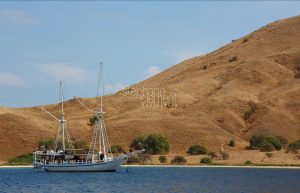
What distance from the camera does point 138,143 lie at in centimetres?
11675

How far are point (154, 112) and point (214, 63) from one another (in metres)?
60.2

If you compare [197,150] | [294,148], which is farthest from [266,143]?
[197,150]

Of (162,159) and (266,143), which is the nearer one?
(162,159)

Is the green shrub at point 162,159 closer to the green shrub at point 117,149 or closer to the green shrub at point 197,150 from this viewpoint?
the green shrub at point 197,150

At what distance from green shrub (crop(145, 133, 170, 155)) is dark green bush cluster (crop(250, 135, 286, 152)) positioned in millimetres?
16442

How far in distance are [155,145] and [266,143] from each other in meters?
19.3

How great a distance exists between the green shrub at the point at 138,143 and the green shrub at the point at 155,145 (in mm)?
934

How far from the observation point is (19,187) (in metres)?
58.1

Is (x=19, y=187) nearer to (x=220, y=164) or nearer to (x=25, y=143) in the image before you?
(x=220, y=164)

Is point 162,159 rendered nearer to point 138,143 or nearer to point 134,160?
point 134,160

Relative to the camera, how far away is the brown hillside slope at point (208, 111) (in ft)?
407

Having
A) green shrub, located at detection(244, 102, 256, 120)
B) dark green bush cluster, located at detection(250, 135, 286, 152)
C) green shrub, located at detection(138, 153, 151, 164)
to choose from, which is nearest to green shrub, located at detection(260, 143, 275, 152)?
dark green bush cluster, located at detection(250, 135, 286, 152)

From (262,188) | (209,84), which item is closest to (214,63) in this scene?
(209,84)

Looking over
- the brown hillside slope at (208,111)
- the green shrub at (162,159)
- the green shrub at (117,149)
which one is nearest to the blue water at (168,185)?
the green shrub at (162,159)
